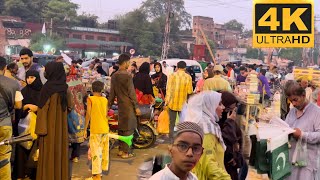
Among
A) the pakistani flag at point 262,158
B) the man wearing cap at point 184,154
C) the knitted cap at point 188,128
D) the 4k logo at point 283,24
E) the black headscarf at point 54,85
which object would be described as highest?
the 4k logo at point 283,24

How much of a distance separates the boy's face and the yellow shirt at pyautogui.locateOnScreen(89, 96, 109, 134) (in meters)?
4.43

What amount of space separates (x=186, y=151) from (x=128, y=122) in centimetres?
575

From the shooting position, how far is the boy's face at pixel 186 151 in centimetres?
247

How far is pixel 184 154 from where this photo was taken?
8.16 feet

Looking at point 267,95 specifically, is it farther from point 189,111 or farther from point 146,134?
point 189,111

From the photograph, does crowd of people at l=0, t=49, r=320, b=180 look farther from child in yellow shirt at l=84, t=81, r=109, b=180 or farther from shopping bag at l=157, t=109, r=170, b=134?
shopping bag at l=157, t=109, r=170, b=134

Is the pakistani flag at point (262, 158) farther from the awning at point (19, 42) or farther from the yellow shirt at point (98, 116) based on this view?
the awning at point (19, 42)

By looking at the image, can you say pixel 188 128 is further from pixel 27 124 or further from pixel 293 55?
pixel 293 55

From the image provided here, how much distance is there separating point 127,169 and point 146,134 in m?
1.67

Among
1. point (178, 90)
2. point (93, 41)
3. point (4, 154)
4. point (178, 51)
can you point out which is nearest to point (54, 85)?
point (4, 154)

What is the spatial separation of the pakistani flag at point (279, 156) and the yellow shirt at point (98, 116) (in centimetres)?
322

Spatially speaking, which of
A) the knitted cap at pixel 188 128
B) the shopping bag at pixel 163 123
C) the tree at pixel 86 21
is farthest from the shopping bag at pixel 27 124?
the tree at pixel 86 21

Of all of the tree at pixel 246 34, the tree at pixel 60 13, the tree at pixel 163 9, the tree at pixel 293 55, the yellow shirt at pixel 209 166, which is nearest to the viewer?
the yellow shirt at pixel 209 166

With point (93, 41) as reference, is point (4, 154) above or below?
below
